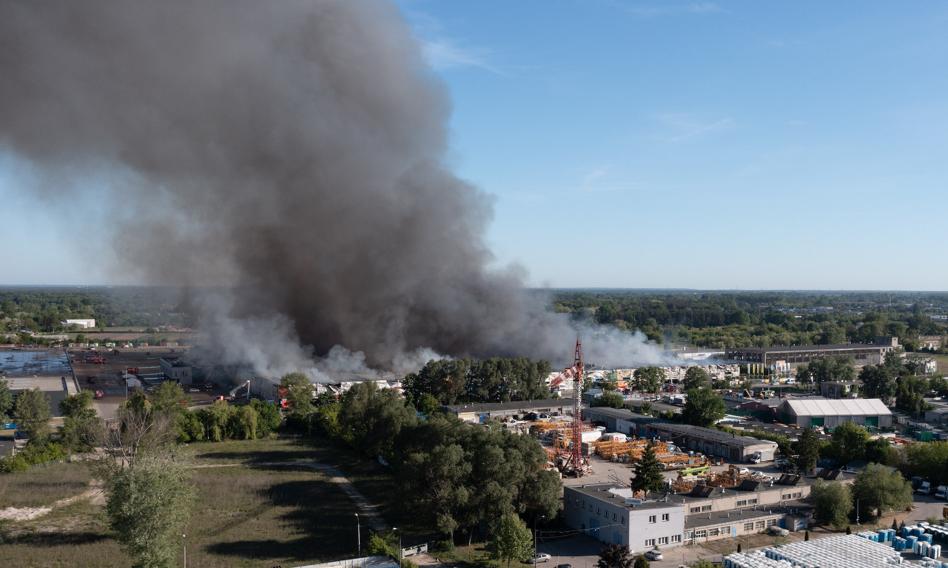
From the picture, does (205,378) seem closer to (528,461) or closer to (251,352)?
(251,352)

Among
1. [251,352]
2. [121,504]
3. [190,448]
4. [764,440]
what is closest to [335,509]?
[121,504]

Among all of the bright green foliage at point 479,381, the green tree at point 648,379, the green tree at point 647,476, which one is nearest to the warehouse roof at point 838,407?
the green tree at point 648,379

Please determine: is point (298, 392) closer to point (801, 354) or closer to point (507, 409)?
point (507, 409)

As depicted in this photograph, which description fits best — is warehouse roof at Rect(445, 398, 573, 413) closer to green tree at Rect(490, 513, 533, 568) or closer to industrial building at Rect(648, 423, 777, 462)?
industrial building at Rect(648, 423, 777, 462)

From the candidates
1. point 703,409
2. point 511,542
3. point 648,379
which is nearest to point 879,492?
point 511,542

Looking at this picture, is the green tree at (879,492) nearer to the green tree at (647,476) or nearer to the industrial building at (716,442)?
the green tree at (647,476)

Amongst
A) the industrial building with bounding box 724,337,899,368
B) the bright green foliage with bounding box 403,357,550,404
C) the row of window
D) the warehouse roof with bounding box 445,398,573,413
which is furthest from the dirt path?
the industrial building with bounding box 724,337,899,368
